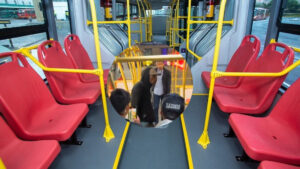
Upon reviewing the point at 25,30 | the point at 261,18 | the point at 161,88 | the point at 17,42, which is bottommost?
the point at 161,88

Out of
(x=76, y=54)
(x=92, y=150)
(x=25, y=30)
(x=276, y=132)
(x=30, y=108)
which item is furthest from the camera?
(x=76, y=54)

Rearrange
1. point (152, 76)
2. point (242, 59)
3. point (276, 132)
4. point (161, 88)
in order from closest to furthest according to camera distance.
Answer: point (276, 132) → point (242, 59) → point (161, 88) → point (152, 76)

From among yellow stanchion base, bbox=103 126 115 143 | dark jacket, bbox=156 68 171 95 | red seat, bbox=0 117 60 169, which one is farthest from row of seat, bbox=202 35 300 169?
dark jacket, bbox=156 68 171 95

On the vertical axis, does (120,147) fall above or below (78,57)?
below

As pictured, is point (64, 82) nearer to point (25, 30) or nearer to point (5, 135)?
point (25, 30)

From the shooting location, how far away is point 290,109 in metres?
1.48

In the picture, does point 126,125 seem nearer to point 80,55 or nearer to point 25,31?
point 80,55

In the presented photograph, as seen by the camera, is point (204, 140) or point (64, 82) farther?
point (64, 82)

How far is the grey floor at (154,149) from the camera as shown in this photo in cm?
165

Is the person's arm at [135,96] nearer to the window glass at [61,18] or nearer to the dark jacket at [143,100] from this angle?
the dark jacket at [143,100]

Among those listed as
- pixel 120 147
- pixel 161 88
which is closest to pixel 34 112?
pixel 120 147

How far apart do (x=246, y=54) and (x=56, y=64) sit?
2.33 meters

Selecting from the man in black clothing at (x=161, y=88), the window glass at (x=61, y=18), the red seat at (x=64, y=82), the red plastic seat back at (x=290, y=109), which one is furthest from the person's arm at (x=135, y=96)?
the red plastic seat back at (x=290, y=109)

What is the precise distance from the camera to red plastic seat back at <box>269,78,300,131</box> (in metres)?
1.41
